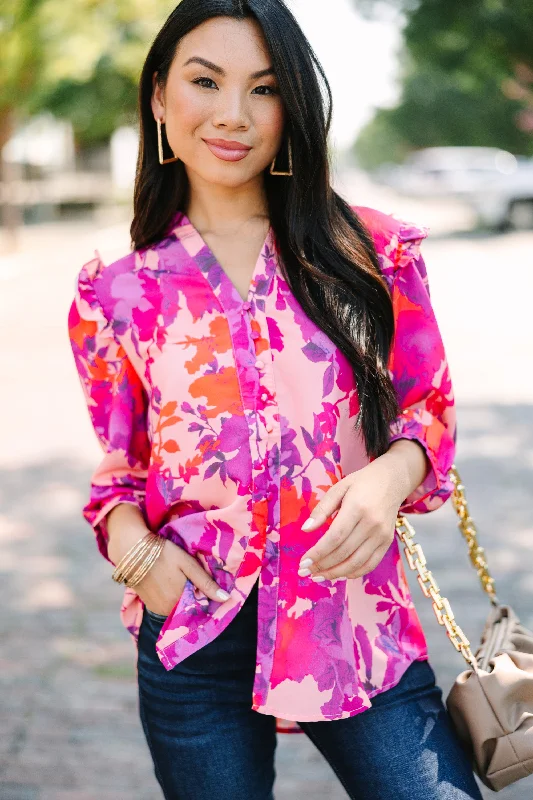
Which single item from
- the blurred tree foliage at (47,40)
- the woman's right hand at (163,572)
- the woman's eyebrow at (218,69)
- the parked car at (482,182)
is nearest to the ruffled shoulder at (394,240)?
the woman's eyebrow at (218,69)

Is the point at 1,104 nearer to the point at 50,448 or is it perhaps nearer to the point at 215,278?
the point at 50,448

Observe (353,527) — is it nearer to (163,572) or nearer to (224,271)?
(163,572)

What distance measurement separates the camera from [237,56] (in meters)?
1.67

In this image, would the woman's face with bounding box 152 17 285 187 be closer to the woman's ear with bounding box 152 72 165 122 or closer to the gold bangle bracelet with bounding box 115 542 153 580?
the woman's ear with bounding box 152 72 165 122

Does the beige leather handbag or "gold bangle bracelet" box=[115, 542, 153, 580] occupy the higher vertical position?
"gold bangle bracelet" box=[115, 542, 153, 580]

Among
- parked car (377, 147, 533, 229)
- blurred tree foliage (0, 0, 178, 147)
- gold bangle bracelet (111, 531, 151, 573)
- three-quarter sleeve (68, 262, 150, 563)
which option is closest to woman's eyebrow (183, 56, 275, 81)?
three-quarter sleeve (68, 262, 150, 563)

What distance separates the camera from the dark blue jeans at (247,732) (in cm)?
160

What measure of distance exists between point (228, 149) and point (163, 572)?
758 millimetres

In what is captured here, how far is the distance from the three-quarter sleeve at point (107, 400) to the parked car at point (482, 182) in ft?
56.9

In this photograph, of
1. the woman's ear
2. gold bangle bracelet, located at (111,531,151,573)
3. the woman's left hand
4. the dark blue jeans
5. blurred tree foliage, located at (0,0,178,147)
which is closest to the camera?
the woman's left hand

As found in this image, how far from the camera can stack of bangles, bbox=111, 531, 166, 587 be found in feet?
5.56

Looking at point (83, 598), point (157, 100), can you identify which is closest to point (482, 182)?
point (83, 598)

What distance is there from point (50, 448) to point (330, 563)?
501 centimetres

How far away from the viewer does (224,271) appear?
1760 millimetres
